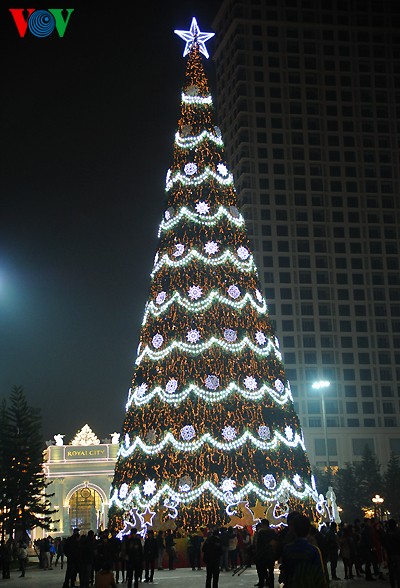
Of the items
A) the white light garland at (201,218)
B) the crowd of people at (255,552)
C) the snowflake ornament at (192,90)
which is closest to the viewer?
the crowd of people at (255,552)

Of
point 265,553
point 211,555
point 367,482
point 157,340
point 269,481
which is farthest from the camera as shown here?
point 367,482

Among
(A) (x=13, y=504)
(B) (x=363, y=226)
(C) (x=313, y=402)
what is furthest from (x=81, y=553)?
(B) (x=363, y=226)

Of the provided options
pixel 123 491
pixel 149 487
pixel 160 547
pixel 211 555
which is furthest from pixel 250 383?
pixel 211 555

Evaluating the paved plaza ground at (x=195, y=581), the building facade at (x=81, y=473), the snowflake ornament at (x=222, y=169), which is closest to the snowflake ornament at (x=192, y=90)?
the snowflake ornament at (x=222, y=169)

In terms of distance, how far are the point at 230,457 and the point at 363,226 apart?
75139mm

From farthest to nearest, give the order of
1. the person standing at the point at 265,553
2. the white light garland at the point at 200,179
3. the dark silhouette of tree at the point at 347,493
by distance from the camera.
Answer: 1. the dark silhouette of tree at the point at 347,493
2. the white light garland at the point at 200,179
3. the person standing at the point at 265,553

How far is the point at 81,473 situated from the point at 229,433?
144ft

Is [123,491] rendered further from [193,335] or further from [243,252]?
[243,252]

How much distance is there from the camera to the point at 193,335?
83.1 feet

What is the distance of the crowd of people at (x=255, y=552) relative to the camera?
8.44m

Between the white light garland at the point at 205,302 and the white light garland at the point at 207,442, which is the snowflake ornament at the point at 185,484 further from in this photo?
the white light garland at the point at 205,302

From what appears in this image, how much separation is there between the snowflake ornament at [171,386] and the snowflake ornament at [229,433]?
6.10 ft

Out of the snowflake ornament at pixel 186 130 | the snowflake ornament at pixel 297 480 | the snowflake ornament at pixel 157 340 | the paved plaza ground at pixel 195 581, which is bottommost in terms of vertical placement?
the paved plaza ground at pixel 195 581

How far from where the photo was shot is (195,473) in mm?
24219
